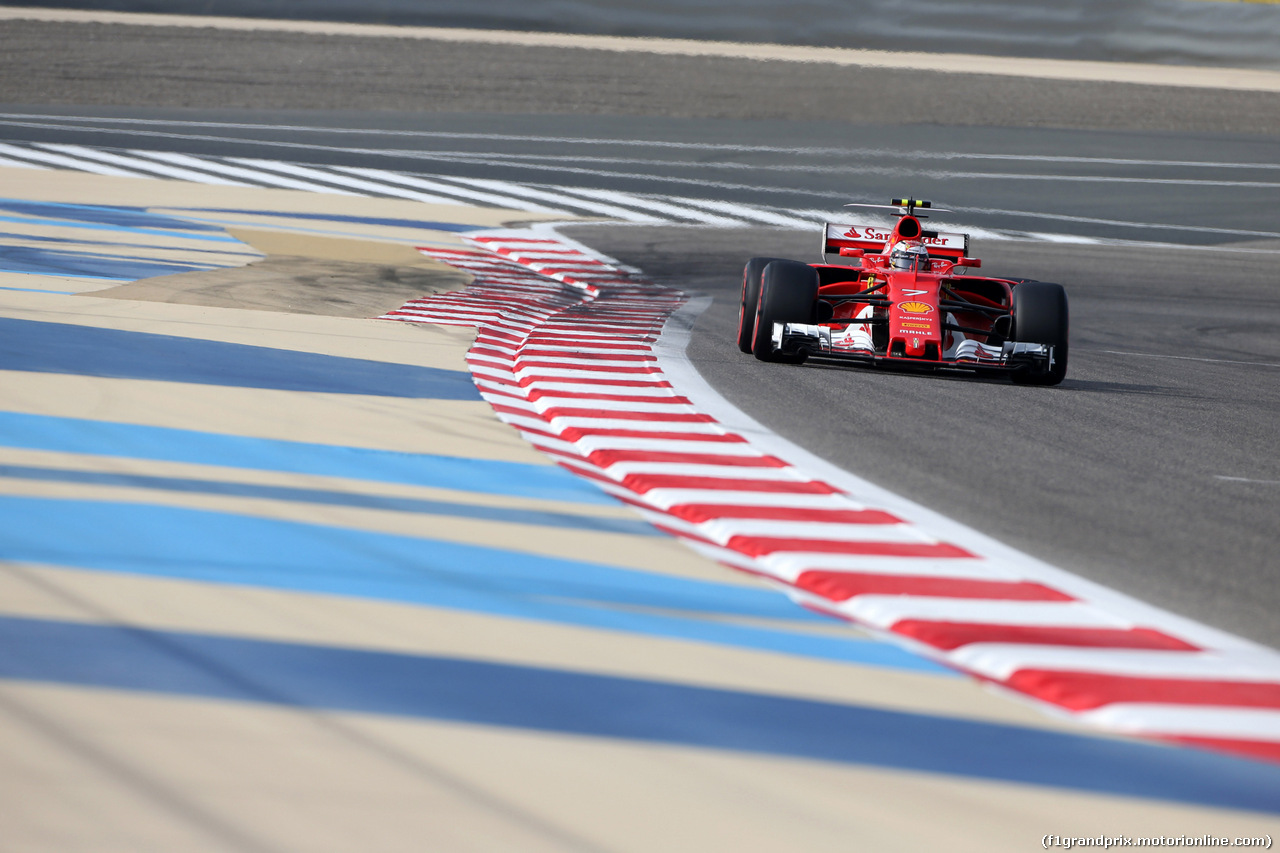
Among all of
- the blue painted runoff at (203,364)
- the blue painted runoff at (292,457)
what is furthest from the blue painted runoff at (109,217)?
the blue painted runoff at (292,457)

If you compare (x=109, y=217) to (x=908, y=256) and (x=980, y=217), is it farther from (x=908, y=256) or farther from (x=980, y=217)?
(x=980, y=217)

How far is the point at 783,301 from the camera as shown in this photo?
9367 millimetres

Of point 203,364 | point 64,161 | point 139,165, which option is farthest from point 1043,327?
point 64,161

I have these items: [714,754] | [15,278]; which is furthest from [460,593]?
[15,278]

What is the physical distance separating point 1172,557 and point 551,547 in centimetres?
213

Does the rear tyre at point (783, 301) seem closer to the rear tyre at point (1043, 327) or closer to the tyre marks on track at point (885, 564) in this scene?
the tyre marks on track at point (885, 564)

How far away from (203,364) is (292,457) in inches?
82.8

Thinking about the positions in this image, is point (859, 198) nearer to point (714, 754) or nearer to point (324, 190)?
point (324, 190)

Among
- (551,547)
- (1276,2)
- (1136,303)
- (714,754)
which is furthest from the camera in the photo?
(1276,2)

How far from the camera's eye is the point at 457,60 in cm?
3228

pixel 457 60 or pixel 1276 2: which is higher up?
pixel 1276 2

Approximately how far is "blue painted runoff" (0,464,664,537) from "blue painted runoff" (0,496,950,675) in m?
0.30

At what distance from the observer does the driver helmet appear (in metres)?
9.79

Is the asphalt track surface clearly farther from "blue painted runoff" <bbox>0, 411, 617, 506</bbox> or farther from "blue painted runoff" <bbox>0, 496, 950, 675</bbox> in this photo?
"blue painted runoff" <bbox>0, 411, 617, 506</bbox>
